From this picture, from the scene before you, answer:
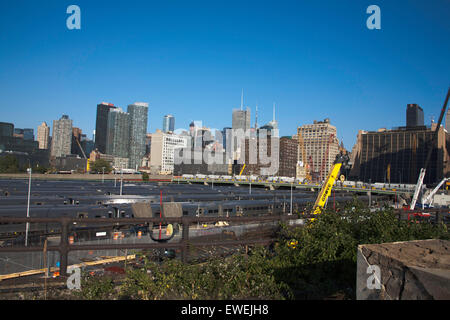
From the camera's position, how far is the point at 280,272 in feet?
16.6

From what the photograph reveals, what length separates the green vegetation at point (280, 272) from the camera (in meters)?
4.37

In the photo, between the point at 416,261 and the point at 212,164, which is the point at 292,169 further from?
the point at 416,261

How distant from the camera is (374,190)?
7494cm

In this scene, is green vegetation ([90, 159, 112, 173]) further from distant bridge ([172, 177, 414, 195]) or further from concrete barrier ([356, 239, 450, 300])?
concrete barrier ([356, 239, 450, 300])

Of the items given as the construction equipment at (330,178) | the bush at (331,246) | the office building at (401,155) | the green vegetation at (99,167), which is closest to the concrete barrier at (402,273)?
the bush at (331,246)

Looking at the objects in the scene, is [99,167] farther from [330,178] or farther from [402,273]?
[402,273]

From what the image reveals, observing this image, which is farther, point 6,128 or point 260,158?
point 6,128

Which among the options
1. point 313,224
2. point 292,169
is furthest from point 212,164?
point 313,224

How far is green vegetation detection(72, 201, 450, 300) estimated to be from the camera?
4.37 meters

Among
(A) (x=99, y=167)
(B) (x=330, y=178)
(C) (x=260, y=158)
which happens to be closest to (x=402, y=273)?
(B) (x=330, y=178)

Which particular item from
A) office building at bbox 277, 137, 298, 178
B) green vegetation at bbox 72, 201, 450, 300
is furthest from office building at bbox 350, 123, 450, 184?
green vegetation at bbox 72, 201, 450, 300

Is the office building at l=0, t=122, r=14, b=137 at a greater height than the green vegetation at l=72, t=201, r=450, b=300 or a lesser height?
greater
